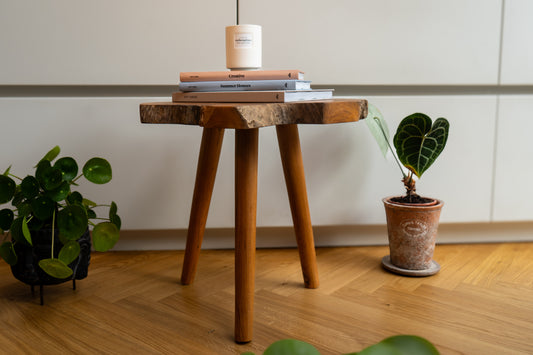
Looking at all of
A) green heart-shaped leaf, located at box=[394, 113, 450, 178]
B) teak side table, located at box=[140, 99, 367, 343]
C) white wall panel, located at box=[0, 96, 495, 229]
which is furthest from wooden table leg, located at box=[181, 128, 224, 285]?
green heart-shaped leaf, located at box=[394, 113, 450, 178]

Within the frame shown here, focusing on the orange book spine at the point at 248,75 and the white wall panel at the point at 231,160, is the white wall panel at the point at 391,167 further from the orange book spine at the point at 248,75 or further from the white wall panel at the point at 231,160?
the orange book spine at the point at 248,75

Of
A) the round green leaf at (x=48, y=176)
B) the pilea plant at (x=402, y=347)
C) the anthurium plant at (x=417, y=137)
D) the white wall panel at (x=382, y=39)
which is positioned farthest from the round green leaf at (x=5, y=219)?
the pilea plant at (x=402, y=347)

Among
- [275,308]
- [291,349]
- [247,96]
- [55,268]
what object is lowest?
[275,308]

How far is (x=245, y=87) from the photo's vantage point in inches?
34.1

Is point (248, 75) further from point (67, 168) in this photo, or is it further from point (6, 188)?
point (6, 188)

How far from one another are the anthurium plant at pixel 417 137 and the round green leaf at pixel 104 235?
660 millimetres

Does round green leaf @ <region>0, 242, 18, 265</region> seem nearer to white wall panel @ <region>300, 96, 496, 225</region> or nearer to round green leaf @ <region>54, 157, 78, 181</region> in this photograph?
round green leaf @ <region>54, 157, 78, 181</region>

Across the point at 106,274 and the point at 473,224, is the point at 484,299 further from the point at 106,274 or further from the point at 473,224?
the point at 106,274

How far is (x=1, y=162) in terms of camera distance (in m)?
1.26

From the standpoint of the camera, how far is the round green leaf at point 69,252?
0.92 metres

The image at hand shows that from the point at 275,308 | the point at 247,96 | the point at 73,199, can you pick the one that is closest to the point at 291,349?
the point at 247,96

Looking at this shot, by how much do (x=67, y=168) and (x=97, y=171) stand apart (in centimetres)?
6

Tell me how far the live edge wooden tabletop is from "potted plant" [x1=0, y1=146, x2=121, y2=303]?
240 mm

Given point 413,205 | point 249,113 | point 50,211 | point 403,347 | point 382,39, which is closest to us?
point 403,347
